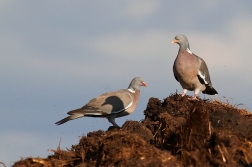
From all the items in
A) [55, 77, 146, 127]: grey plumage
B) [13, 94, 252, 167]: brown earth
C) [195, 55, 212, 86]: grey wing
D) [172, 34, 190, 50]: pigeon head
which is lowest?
[13, 94, 252, 167]: brown earth

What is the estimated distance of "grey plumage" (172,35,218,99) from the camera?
15914mm

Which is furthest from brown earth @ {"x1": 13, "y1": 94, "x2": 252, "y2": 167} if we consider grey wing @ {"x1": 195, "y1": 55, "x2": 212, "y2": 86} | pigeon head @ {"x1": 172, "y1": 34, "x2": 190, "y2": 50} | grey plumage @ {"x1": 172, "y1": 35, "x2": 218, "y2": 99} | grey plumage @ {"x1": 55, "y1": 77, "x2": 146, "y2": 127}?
pigeon head @ {"x1": 172, "y1": 34, "x2": 190, "y2": 50}

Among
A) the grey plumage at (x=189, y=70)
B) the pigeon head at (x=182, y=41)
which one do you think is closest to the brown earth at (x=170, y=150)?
the grey plumage at (x=189, y=70)

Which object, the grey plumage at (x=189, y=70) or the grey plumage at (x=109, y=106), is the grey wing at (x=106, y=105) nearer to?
the grey plumage at (x=109, y=106)

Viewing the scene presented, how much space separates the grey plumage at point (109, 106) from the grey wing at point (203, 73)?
1781 millimetres

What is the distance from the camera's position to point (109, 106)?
15.3 meters

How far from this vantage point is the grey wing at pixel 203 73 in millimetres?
16203

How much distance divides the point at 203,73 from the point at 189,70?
611 millimetres

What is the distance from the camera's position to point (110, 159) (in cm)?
866

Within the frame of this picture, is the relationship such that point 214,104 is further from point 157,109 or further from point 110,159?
point 110,159

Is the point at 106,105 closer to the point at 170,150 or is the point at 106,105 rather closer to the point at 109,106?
the point at 109,106

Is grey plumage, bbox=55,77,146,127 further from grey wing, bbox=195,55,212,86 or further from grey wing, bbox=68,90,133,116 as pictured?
grey wing, bbox=195,55,212,86

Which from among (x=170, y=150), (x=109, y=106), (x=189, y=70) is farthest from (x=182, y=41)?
(x=170, y=150)

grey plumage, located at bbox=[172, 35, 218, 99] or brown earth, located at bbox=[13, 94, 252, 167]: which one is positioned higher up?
grey plumage, located at bbox=[172, 35, 218, 99]
